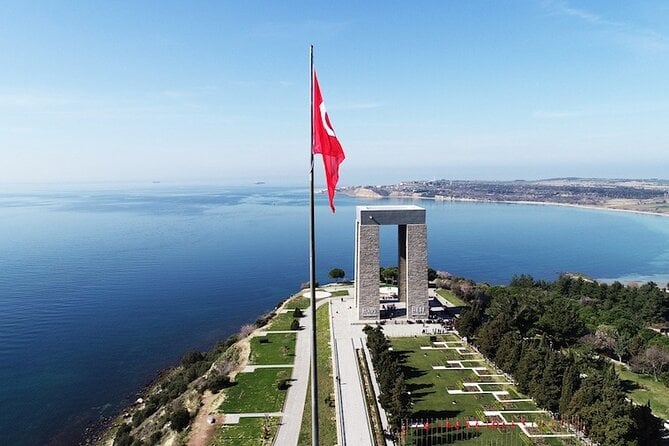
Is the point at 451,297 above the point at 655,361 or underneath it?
underneath

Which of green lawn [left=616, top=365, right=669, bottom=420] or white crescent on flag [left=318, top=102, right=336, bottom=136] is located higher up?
white crescent on flag [left=318, top=102, right=336, bottom=136]

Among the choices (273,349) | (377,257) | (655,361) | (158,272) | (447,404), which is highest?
(377,257)

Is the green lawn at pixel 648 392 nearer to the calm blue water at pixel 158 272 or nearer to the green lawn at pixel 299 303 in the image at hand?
the green lawn at pixel 299 303

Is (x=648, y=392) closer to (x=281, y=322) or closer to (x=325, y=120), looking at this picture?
(x=281, y=322)

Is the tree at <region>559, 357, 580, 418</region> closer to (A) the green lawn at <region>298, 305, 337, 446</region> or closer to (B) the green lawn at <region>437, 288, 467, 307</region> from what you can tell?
(A) the green lawn at <region>298, 305, 337, 446</region>

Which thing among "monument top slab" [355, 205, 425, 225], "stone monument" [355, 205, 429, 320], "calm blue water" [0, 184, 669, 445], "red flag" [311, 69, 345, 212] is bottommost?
"calm blue water" [0, 184, 669, 445]

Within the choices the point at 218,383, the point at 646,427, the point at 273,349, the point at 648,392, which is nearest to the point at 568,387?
the point at 646,427

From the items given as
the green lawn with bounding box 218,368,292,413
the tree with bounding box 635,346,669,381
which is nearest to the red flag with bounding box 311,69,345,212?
the green lawn with bounding box 218,368,292,413

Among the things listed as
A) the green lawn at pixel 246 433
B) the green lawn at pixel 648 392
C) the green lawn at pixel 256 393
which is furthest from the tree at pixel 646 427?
the green lawn at pixel 256 393
